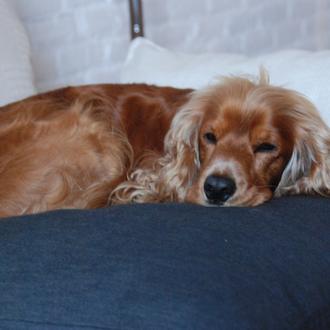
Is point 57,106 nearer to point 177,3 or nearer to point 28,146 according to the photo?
point 28,146

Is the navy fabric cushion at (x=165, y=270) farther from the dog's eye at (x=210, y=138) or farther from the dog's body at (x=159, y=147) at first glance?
the dog's eye at (x=210, y=138)

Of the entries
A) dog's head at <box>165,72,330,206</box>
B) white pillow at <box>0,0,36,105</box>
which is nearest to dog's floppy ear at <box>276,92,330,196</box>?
dog's head at <box>165,72,330,206</box>

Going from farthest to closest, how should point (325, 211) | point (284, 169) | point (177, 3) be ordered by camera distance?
point (177, 3)
point (284, 169)
point (325, 211)

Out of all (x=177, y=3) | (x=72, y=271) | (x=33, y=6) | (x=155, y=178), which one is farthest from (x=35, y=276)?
(x=177, y=3)

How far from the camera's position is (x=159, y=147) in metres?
2.06

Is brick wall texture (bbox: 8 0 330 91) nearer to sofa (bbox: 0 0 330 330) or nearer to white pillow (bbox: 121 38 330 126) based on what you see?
white pillow (bbox: 121 38 330 126)

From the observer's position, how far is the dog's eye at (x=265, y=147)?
1.69 m

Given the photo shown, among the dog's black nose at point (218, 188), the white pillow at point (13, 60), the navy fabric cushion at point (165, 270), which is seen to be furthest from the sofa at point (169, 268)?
the white pillow at point (13, 60)

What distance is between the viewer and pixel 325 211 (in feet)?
4.90

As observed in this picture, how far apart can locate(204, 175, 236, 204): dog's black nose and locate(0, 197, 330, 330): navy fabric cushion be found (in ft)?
0.51

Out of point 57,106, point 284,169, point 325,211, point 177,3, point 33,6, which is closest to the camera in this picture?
point 325,211

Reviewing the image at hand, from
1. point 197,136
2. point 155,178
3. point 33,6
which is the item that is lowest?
point 155,178

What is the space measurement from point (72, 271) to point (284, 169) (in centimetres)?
82

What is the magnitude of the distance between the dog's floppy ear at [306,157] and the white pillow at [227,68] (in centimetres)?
10
